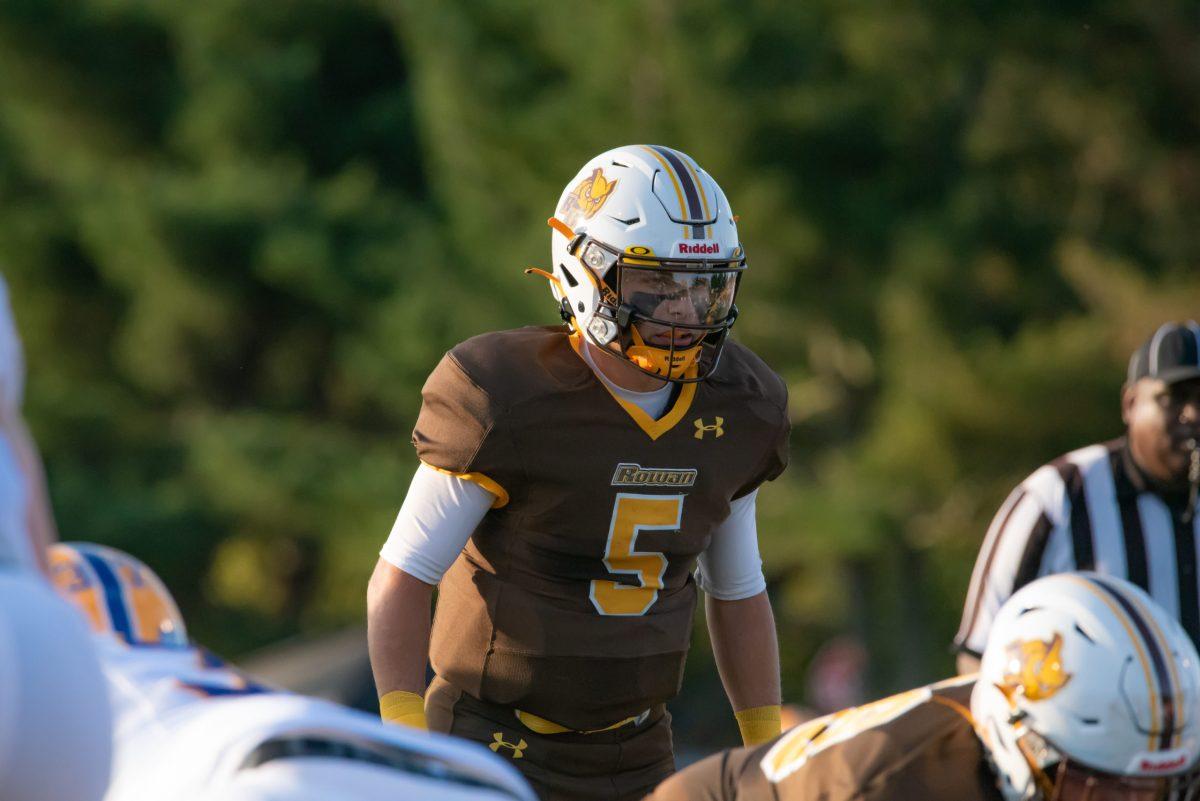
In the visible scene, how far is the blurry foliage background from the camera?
11.0 metres

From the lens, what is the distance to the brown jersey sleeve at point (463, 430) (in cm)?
310

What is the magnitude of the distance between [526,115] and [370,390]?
4.33m

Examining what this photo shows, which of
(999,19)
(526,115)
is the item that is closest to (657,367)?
(999,19)

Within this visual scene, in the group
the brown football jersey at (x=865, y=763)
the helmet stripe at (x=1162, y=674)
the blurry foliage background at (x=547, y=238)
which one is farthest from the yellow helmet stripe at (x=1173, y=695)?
the blurry foliage background at (x=547, y=238)

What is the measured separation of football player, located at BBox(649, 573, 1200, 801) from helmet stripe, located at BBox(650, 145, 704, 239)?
962mm

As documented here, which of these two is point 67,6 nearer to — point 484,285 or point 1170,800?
point 484,285

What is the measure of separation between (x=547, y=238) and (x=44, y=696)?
33.8ft

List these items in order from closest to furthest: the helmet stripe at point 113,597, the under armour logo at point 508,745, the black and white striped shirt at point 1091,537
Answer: the under armour logo at point 508,745
the helmet stripe at point 113,597
the black and white striped shirt at point 1091,537

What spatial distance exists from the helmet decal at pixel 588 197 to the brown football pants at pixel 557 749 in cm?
91

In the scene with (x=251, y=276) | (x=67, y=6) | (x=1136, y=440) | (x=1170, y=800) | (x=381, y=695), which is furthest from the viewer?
(x=67, y=6)

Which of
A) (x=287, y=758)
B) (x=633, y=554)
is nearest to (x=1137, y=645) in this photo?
(x=633, y=554)

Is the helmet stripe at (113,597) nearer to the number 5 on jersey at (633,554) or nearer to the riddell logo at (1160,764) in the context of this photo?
the number 5 on jersey at (633,554)

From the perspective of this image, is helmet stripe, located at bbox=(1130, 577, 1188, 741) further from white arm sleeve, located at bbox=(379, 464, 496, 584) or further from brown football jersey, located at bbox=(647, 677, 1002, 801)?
white arm sleeve, located at bbox=(379, 464, 496, 584)

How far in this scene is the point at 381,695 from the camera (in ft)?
10.2
